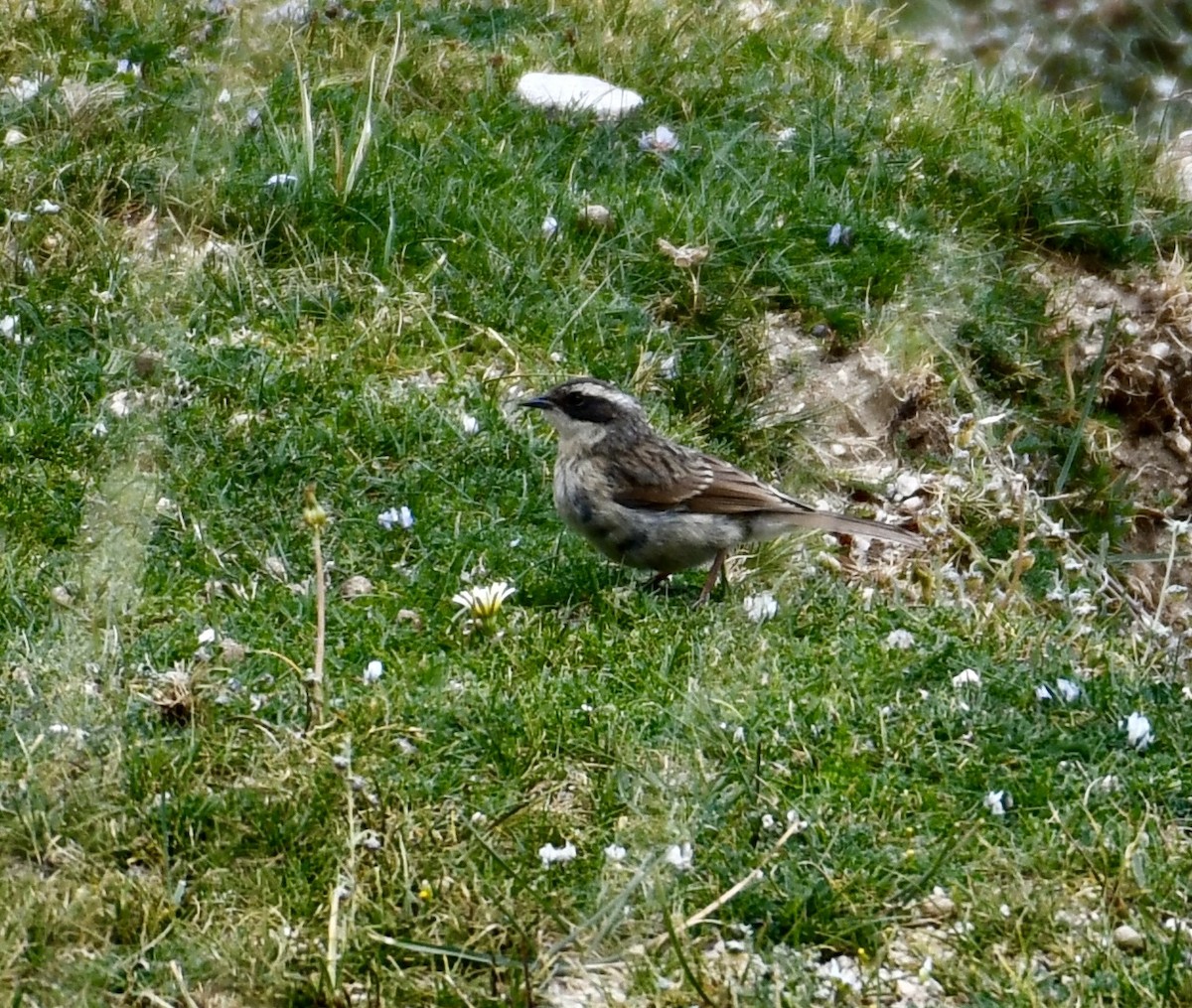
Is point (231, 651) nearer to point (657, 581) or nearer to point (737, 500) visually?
point (657, 581)

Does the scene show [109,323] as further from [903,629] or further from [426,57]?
[903,629]

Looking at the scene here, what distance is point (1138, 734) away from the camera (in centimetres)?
545

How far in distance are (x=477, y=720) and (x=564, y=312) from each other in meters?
3.18

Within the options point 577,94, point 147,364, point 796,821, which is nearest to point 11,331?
point 147,364

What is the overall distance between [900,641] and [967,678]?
1.09 ft

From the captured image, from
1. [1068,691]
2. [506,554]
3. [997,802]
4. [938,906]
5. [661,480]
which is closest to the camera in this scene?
[938,906]

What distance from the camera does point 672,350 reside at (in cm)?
823

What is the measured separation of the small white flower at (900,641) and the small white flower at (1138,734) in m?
0.79

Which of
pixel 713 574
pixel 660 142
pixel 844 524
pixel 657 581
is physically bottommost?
pixel 657 581

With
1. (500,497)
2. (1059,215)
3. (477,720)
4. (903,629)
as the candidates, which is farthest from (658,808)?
(1059,215)

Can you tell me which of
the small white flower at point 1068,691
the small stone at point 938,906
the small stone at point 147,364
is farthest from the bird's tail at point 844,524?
the small stone at point 147,364

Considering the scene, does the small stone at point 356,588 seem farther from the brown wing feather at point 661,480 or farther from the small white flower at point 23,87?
the small white flower at point 23,87

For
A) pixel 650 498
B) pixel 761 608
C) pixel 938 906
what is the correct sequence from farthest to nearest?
pixel 650 498 → pixel 761 608 → pixel 938 906

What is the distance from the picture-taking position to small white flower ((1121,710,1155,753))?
5449 millimetres
